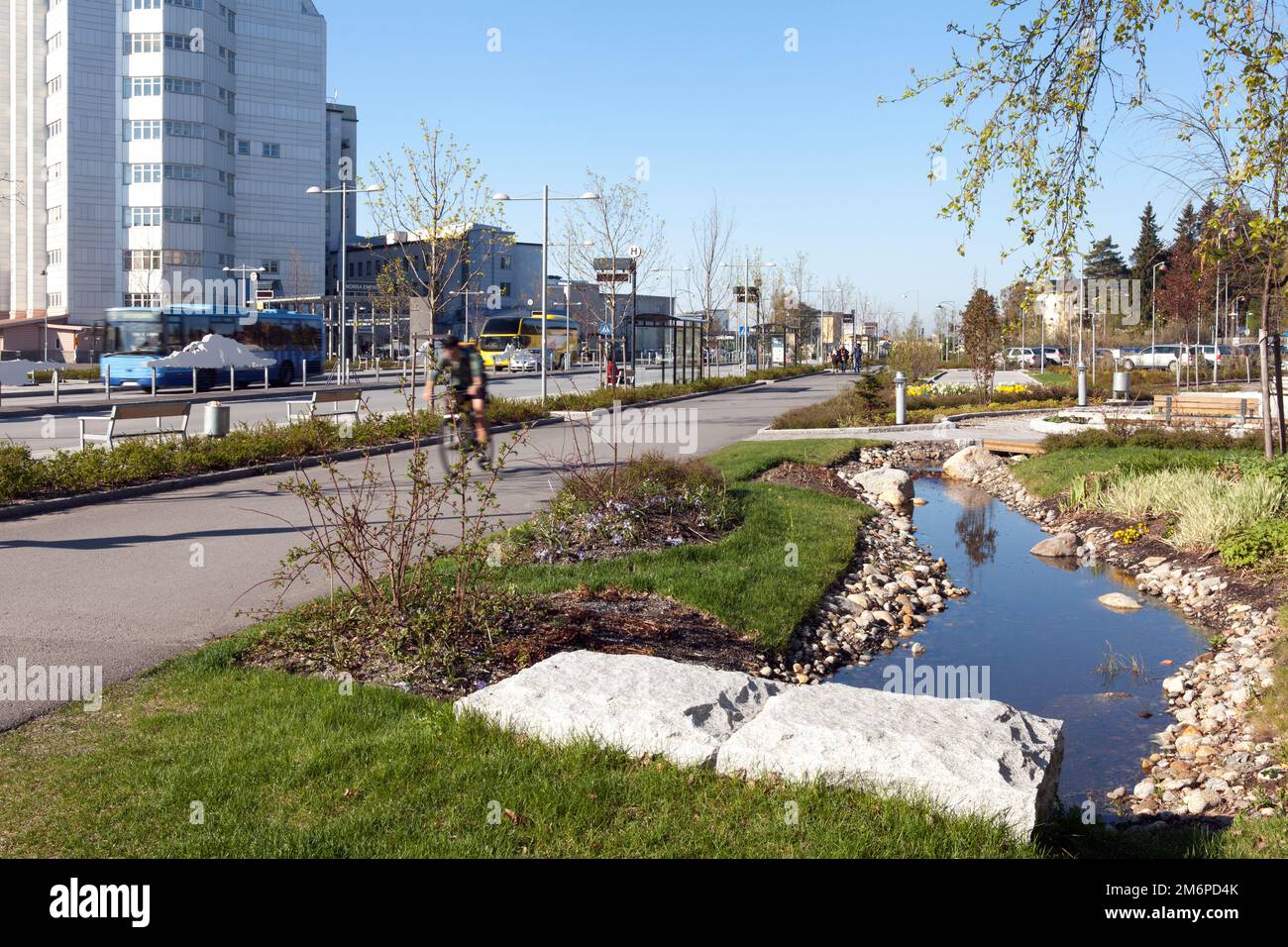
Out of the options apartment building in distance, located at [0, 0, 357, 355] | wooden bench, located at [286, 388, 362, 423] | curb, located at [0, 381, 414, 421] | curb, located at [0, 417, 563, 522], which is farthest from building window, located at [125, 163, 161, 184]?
curb, located at [0, 417, 563, 522]

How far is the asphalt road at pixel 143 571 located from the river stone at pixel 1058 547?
621 centimetres

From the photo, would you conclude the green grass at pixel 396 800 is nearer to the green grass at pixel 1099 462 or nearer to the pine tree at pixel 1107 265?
the green grass at pixel 1099 462

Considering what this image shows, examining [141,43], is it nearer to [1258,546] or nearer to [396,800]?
[1258,546]

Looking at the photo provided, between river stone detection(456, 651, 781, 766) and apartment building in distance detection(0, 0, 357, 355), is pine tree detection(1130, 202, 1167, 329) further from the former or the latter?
river stone detection(456, 651, 781, 766)

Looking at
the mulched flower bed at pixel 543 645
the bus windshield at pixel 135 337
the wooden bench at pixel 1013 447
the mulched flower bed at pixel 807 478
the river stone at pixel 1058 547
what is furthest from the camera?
the bus windshield at pixel 135 337

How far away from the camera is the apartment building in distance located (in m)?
81.8

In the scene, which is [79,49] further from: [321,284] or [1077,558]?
[1077,558]

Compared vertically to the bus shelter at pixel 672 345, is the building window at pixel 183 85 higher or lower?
higher

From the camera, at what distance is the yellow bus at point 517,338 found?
71250mm

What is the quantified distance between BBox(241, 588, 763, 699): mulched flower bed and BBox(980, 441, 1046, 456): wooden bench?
1512 cm

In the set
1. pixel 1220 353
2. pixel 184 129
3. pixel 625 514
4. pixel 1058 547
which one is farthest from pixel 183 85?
pixel 625 514

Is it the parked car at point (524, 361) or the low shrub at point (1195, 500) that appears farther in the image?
the parked car at point (524, 361)

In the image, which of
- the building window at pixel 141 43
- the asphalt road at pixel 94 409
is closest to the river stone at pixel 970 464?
the asphalt road at pixel 94 409
